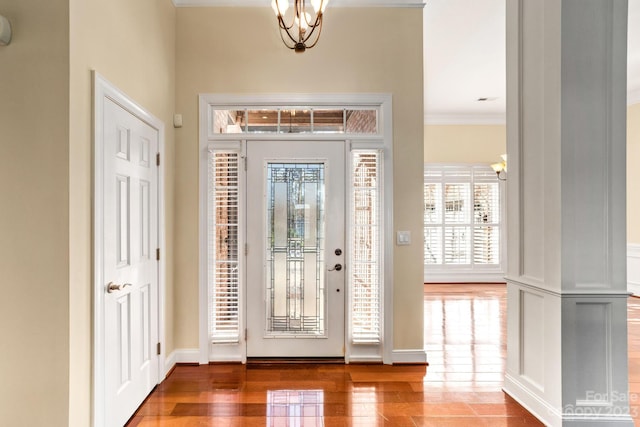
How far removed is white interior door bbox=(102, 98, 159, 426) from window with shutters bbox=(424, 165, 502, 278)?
566cm

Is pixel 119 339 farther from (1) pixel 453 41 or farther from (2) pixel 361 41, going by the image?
(1) pixel 453 41

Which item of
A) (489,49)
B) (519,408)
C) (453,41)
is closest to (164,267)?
(519,408)

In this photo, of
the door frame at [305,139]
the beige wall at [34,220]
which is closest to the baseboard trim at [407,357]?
the door frame at [305,139]

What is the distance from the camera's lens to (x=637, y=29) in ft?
12.8

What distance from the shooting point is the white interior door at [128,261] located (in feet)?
6.96

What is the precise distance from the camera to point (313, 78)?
3305mm

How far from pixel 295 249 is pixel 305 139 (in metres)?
1.04

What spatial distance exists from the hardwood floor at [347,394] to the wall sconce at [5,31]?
7.73 ft

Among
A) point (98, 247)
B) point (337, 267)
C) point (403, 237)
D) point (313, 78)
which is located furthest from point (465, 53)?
point (98, 247)

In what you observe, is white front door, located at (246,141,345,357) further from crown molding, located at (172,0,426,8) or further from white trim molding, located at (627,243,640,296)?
white trim molding, located at (627,243,640,296)

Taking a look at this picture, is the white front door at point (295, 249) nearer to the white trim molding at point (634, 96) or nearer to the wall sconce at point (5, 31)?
the wall sconce at point (5, 31)

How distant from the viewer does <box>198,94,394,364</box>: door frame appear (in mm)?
3273

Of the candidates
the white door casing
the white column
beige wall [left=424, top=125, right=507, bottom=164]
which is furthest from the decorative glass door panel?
beige wall [left=424, top=125, right=507, bottom=164]

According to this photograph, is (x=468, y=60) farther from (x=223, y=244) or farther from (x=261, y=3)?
(x=223, y=244)
